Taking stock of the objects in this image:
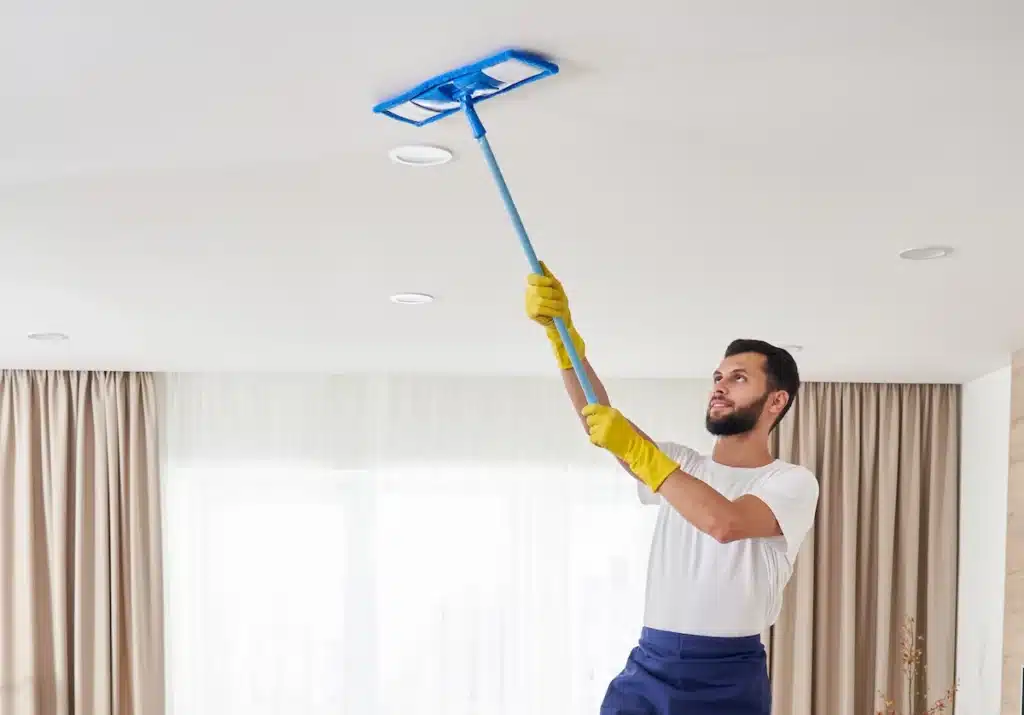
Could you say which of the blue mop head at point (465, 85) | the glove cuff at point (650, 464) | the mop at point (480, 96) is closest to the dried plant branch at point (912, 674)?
the glove cuff at point (650, 464)

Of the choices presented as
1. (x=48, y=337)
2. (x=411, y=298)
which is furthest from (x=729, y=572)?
(x=48, y=337)

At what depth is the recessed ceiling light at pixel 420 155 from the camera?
2277 mm

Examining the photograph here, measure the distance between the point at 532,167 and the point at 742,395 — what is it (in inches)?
24.7

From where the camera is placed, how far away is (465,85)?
74.6 inches

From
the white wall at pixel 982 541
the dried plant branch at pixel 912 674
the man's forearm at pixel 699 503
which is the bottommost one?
the dried plant branch at pixel 912 674

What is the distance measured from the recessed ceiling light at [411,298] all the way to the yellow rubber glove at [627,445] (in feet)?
6.01

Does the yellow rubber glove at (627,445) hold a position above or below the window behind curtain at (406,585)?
above

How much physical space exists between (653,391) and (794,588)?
1237mm

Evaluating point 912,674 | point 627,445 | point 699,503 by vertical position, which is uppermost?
point 627,445

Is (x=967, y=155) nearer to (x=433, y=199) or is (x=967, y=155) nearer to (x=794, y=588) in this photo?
(x=433, y=199)

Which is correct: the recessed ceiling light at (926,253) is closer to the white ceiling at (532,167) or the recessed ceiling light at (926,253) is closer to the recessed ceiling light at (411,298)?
the white ceiling at (532,167)

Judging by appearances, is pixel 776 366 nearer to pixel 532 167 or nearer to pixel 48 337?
pixel 532 167

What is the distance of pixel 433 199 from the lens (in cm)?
266

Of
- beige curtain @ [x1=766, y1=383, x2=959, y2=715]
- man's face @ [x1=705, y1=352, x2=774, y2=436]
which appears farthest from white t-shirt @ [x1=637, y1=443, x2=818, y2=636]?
beige curtain @ [x1=766, y1=383, x2=959, y2=715]
